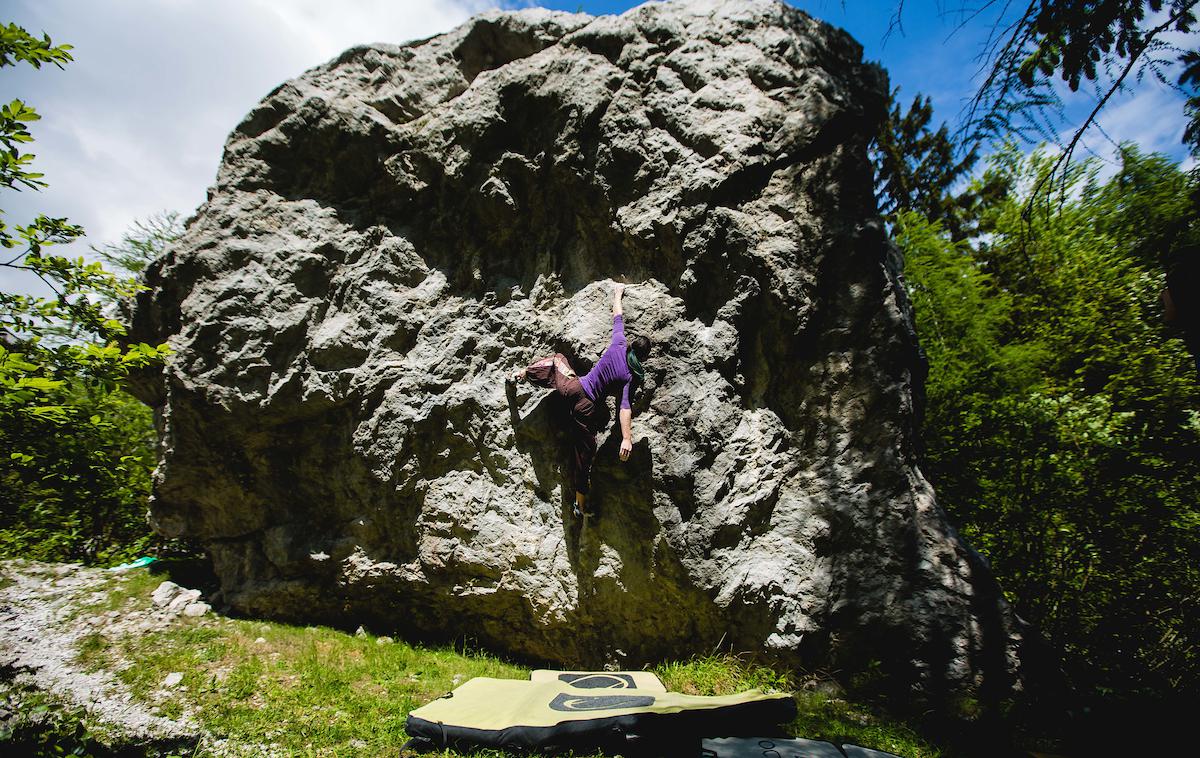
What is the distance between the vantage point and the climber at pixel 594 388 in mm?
4859

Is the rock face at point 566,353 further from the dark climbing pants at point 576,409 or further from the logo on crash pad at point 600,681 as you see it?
the logo on crash pad at point 600,681

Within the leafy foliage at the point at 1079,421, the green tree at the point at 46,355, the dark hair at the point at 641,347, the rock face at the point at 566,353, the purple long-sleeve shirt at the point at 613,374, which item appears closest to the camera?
the green tree at the point at 46,355

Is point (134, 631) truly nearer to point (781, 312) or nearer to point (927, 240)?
point (781, 312)

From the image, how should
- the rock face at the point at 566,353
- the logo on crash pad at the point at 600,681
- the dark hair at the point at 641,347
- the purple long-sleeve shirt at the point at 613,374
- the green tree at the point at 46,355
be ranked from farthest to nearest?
→ the dark hair at the point at 641,347 → the purple long-sleeve shirt at the point at 613,374 → the rock face at the point at 566,353 → the logo on crash pad at the point at 600,681 → the green tree at the point at 46,355

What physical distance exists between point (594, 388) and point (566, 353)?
0.67 meters

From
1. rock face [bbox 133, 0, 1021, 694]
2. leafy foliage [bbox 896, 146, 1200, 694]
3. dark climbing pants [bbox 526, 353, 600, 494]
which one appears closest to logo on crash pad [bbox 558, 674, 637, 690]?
rock face [bbox 133, 0, 1021, 694]

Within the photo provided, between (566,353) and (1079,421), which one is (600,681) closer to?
(566,353)

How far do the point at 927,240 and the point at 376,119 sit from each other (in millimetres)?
9609

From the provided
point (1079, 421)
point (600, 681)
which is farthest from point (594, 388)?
point (1079, 421)

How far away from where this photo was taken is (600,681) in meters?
4.25

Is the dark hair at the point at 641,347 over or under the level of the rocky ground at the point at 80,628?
over

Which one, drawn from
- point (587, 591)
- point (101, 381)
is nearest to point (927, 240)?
point (587, 591)

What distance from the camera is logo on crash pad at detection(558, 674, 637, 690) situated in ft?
13.6

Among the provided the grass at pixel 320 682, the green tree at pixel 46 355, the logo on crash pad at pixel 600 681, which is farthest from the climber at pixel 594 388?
the green tree at pixel 46 355
